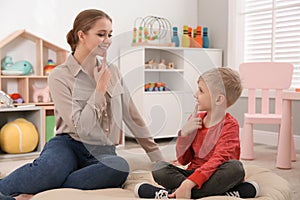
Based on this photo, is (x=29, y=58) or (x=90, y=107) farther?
(x=29, y=58)

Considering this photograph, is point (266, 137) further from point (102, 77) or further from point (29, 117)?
point (102, 77)

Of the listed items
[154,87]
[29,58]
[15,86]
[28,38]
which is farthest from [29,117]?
[154,87]

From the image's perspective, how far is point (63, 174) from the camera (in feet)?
5.25

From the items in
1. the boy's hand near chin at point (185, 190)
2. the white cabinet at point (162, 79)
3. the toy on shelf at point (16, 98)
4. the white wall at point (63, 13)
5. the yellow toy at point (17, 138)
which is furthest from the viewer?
the white wall at point (63, 13)

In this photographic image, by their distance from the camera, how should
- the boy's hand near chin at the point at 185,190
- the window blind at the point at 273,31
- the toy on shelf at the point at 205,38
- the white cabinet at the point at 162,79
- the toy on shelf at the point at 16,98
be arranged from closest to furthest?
the boy's hand near chin at the point at 185,190 → the white cabinet at the point at 162,79 → the toy on shelf at the point at 16,98 → the window blind at the point at 273,31 → the toy on shelf at the point at 205,38

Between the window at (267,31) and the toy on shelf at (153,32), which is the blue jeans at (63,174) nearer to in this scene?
the toy on shelf at (153,32)

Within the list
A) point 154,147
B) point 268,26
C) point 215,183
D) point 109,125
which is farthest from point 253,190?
point 268,26

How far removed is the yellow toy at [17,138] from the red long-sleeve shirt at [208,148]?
1739 millimetres

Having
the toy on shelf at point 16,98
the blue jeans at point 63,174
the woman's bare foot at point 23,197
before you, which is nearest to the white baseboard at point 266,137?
the toy on shelf at point 16,98

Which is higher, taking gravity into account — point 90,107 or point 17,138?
point 90,107

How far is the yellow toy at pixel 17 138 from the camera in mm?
2936

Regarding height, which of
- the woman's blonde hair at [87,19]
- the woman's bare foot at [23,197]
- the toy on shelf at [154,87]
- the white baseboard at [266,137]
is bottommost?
the white baseboard at [266,137]

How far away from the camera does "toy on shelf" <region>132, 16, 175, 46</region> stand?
12.3ft

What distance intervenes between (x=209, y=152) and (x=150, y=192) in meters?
0.24
